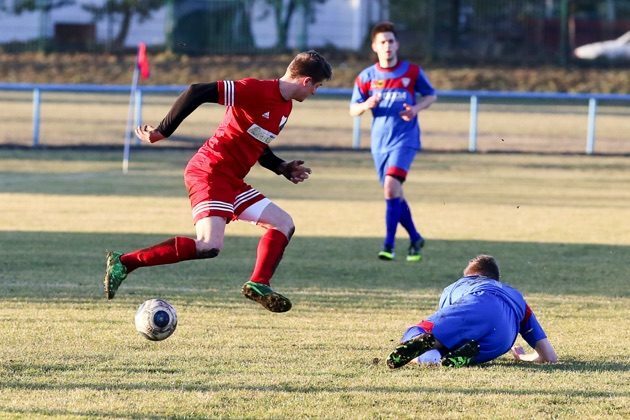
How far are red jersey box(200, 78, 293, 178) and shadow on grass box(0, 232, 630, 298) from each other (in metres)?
2.06

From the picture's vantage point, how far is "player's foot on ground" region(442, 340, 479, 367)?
6793 millimetres

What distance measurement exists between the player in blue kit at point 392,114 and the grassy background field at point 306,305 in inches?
18.6

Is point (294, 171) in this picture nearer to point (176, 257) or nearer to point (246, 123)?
point (246, 123)

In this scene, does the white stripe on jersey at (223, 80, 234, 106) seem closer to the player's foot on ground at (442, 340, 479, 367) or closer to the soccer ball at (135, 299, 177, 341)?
the soccer ball at (135, 299, 177, 341)

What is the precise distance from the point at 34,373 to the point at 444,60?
114 feet

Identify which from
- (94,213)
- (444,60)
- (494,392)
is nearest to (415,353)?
(494,392)

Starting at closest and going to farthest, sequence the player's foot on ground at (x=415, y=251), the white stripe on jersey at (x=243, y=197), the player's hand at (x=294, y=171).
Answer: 1. the white stripe on jersey at (x=243, y=197)
2. the player's hand at (x=294, y=171)
3. the player's foot on ground at (x=415, y=251)

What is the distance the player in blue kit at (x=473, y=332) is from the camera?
6.73m

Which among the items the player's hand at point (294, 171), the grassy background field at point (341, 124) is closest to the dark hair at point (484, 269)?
the player's hand at point (294, 171)

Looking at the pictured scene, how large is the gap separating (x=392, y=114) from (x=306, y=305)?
354 cm

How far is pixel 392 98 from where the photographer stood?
12312 millimetres

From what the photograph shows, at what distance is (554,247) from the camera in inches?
528

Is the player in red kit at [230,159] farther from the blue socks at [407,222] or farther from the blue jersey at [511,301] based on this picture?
the blue socks at [407,222]

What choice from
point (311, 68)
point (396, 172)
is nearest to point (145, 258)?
point (311, 68)
